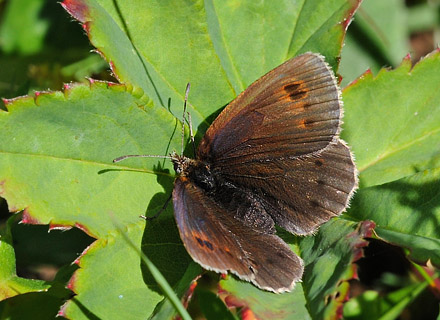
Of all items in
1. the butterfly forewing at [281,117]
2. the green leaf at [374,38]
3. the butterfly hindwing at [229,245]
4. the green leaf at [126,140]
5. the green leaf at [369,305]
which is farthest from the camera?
the green leaf at [374,38]

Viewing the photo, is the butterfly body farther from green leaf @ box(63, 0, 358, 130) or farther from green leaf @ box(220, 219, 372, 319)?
green leaf @ box(63, 0, 358, 130)

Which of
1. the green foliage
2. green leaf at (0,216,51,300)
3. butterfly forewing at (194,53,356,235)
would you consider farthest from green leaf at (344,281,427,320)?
green leaf at (0,216,51,300)

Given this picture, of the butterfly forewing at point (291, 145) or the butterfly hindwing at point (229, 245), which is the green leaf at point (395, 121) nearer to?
the butterfly forewing at point (291, 145)

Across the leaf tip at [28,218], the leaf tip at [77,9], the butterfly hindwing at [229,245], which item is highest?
the leaf tip at [77,9]

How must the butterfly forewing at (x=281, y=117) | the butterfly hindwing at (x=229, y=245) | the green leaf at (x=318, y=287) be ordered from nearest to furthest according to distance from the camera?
the green leaf at (x=318, y=287), the butterfly hindwing at (x=229, y=245), the butterfly forewing at (x=281, y=117)

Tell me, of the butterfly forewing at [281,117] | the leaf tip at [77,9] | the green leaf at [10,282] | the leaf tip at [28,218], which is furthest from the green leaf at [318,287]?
the leaf tip at [77,9]

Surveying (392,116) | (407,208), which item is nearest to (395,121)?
(392,116)

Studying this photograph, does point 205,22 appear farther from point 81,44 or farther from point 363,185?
point 81,44
